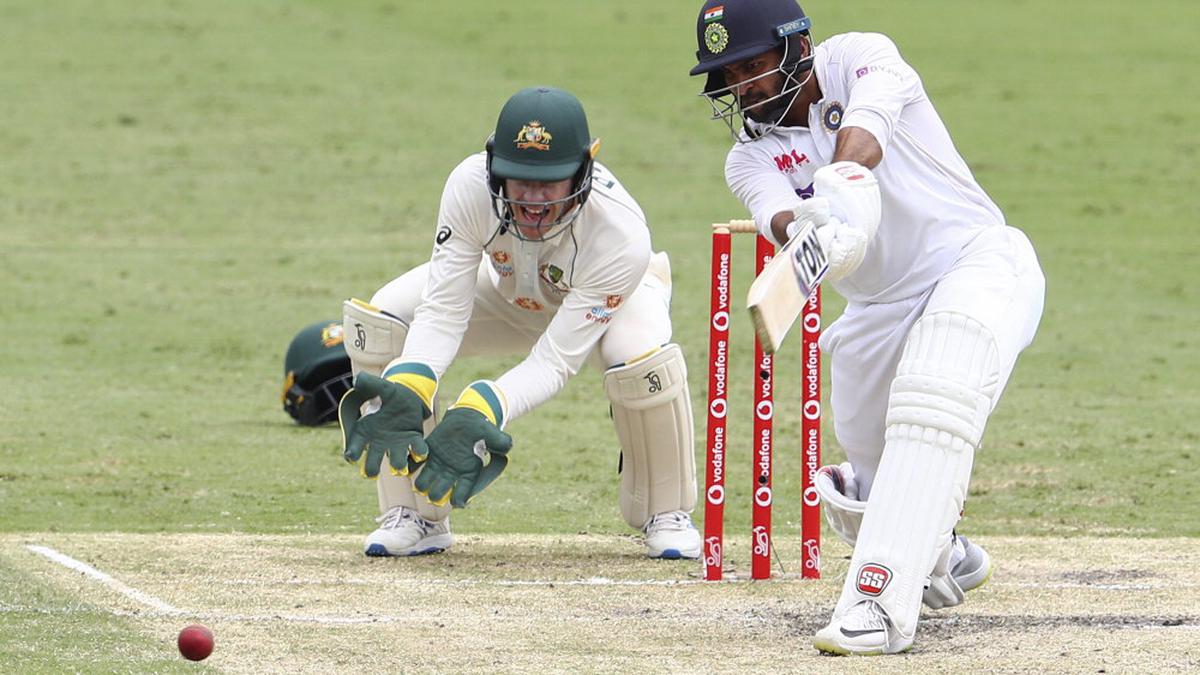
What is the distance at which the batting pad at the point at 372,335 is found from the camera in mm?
6613

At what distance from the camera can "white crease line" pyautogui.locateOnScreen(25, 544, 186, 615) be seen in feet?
18.2

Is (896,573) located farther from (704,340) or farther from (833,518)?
(704,340)

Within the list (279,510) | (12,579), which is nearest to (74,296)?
(279,510)

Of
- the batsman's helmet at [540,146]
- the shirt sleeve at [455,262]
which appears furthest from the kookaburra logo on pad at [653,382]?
the batsman's helmet at [540,146]

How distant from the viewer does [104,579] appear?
5.94m

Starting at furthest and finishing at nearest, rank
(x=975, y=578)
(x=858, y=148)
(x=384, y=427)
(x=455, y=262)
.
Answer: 1. (x=455, y=262)
2. (x=975, y=578)
3. (x=384, y=427)
4. (x=858, y=148)

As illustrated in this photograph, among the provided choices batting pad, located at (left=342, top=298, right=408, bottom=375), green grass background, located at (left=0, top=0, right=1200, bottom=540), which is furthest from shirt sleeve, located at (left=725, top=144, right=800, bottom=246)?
green grass background, located at (left=0, top=0, right=1200, bottom=540)

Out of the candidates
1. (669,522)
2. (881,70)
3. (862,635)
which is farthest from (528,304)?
(862,635)

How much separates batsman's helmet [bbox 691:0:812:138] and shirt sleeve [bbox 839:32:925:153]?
129 mm

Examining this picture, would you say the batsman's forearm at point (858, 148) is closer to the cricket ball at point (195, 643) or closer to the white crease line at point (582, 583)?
the white crease line at point (582, 583)

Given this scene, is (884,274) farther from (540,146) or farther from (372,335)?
(372,335)

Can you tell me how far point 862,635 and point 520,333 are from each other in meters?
2.21

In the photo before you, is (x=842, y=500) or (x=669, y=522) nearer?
(x=842, y=500)

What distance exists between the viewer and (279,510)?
7859mm
